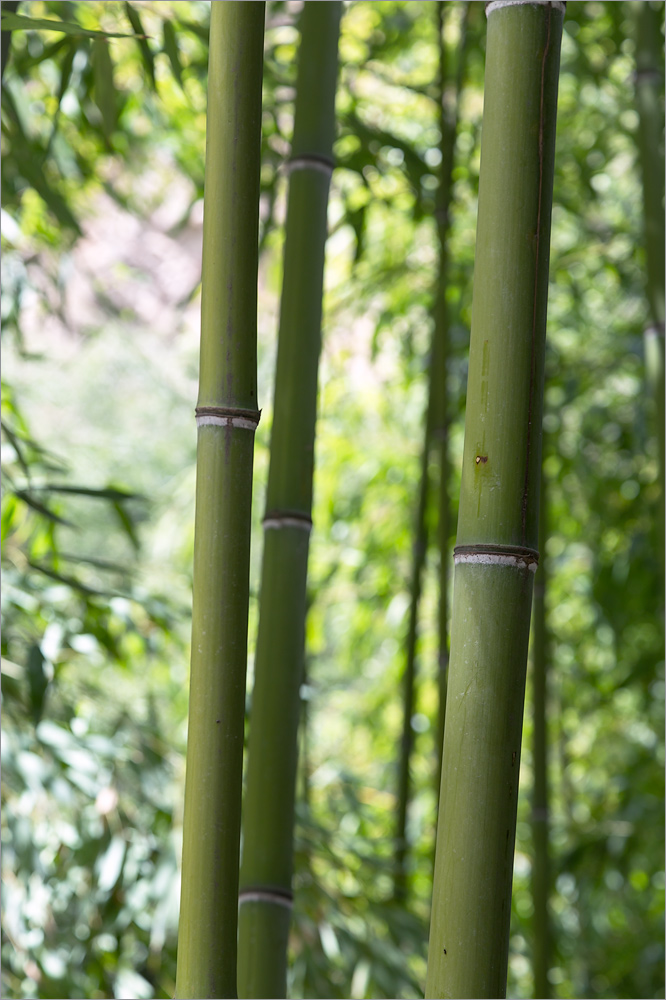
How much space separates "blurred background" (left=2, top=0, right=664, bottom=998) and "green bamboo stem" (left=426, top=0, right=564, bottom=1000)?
215 millimetres

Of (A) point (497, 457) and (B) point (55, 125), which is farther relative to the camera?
(B) point (55, 125)

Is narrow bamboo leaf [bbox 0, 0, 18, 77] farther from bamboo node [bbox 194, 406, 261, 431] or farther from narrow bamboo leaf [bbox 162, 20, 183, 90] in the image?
bamboo node [bbox 194, 406, 261, 431]

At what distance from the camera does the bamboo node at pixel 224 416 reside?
478mm

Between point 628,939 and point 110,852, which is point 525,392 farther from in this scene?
point 628,939

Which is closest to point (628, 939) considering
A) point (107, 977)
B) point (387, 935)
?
point (387, 935)

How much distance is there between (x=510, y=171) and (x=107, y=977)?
123 cm

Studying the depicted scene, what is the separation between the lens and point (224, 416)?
0.48 metres

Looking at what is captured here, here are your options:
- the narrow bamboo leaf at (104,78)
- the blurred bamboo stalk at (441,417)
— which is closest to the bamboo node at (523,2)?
the narrow bamboo leaf at (104,78)

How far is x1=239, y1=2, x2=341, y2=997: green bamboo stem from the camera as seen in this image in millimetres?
663

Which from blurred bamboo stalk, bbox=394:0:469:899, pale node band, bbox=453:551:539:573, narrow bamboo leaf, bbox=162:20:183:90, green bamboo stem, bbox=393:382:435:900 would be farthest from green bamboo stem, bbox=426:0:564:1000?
green bamboo stem, bbox=393:382:435:900

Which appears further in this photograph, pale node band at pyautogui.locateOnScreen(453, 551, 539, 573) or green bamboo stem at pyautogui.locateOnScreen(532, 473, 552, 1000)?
green bamboo stem at pyautogui.locateOnScreen(532, 473, 552, 1000)

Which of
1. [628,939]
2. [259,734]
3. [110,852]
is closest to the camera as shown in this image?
[259,734]

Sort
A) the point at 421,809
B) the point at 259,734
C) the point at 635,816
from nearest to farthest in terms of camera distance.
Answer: the point at 259,734 → the point at 635,816 → the point at 421,809

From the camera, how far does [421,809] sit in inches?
123
